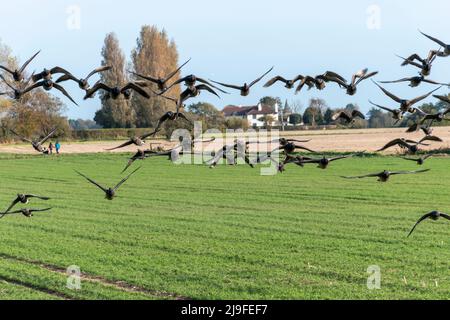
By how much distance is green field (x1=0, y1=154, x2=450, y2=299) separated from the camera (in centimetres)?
1007

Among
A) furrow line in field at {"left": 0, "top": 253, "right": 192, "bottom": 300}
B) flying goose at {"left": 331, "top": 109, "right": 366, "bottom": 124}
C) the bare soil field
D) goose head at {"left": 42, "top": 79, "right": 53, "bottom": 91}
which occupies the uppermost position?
goose head at {"left": 42, "top": 79, "right": 53, "bottom": 91}

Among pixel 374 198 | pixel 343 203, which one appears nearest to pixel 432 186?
pixel 374 198

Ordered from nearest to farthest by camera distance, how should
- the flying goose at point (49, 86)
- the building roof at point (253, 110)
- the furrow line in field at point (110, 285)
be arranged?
the flying goose at point (49, 86)
the furrow line in field at point (110, 285)
the building roof at point (253, 110)

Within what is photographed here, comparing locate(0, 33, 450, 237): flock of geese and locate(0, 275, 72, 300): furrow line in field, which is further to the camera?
locate(0, 275, 72, 300): furrow line in field

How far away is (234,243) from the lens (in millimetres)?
14078

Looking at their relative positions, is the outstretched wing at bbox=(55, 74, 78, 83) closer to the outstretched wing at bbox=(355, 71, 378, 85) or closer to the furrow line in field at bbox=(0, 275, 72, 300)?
the outstretched wing at bbox=(355, 71, 378, 85)

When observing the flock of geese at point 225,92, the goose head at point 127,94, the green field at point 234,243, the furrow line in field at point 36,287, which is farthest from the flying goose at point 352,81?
the furrow line in field at point 36,287

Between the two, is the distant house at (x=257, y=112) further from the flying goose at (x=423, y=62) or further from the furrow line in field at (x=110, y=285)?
the furrow line in field at (x=110, y=285)

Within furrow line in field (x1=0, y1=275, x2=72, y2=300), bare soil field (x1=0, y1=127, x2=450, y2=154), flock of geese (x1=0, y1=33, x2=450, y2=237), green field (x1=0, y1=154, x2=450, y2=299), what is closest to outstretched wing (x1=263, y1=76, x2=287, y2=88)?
flock of geese (x1=0, y1=33, x2=450, y2=237)

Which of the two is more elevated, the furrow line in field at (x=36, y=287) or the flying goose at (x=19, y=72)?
the flying goose at (x=19, y=72)

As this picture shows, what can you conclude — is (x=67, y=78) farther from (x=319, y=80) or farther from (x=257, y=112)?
(x=257, y=112)

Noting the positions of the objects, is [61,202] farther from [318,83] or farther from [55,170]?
[318,83]

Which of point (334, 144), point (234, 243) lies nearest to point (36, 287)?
point (234, 243)

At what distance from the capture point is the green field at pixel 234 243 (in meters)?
10.1
